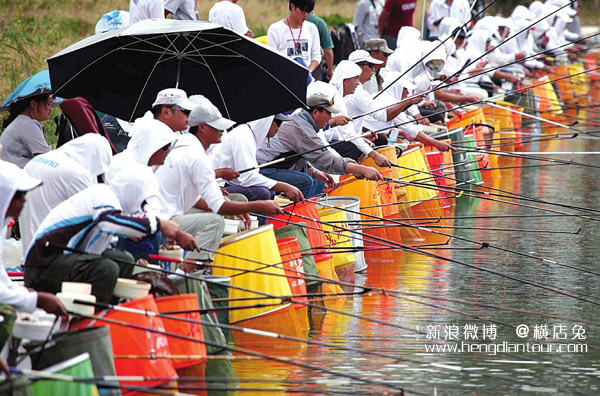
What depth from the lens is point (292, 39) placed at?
1330 cm

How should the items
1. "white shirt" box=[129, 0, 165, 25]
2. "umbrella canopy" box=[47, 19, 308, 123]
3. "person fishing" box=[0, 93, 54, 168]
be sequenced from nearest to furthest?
"person fishing" box=[0, 93, 54, 168] < "umbrella canopy" box=[47, 19, 308, 123] < "white shirt" box=[129, 0, 165, 25]

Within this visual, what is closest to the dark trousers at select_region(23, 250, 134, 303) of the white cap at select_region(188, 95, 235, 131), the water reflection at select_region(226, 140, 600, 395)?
the water reflection at select_region(226, 140, 600, 395)

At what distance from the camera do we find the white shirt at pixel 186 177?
7918 mm

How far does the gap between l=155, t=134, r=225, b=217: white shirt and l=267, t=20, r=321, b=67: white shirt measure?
17.5 ft

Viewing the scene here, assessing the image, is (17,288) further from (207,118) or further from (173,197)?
(207,118)

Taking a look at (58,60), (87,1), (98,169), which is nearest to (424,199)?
(58,60)

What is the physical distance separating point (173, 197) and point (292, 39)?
5617mm

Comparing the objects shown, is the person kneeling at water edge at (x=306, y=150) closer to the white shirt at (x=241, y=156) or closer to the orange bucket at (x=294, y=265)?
the white shirt at (x=241, y=156)

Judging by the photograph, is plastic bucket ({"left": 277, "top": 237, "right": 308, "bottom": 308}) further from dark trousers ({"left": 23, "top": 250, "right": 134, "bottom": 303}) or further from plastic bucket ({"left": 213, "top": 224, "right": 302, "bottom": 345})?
dark trousers ({"left": 23, "top": 250, "right": 134, "bottom": 303})

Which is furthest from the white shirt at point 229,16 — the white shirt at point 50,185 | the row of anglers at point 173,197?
the white shirt at point 50,185

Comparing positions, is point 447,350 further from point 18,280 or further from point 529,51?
point 529,51

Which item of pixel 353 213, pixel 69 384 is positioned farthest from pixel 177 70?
pixel 69 384

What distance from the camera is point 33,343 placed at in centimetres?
579

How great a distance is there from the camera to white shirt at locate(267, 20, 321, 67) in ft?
43.5
